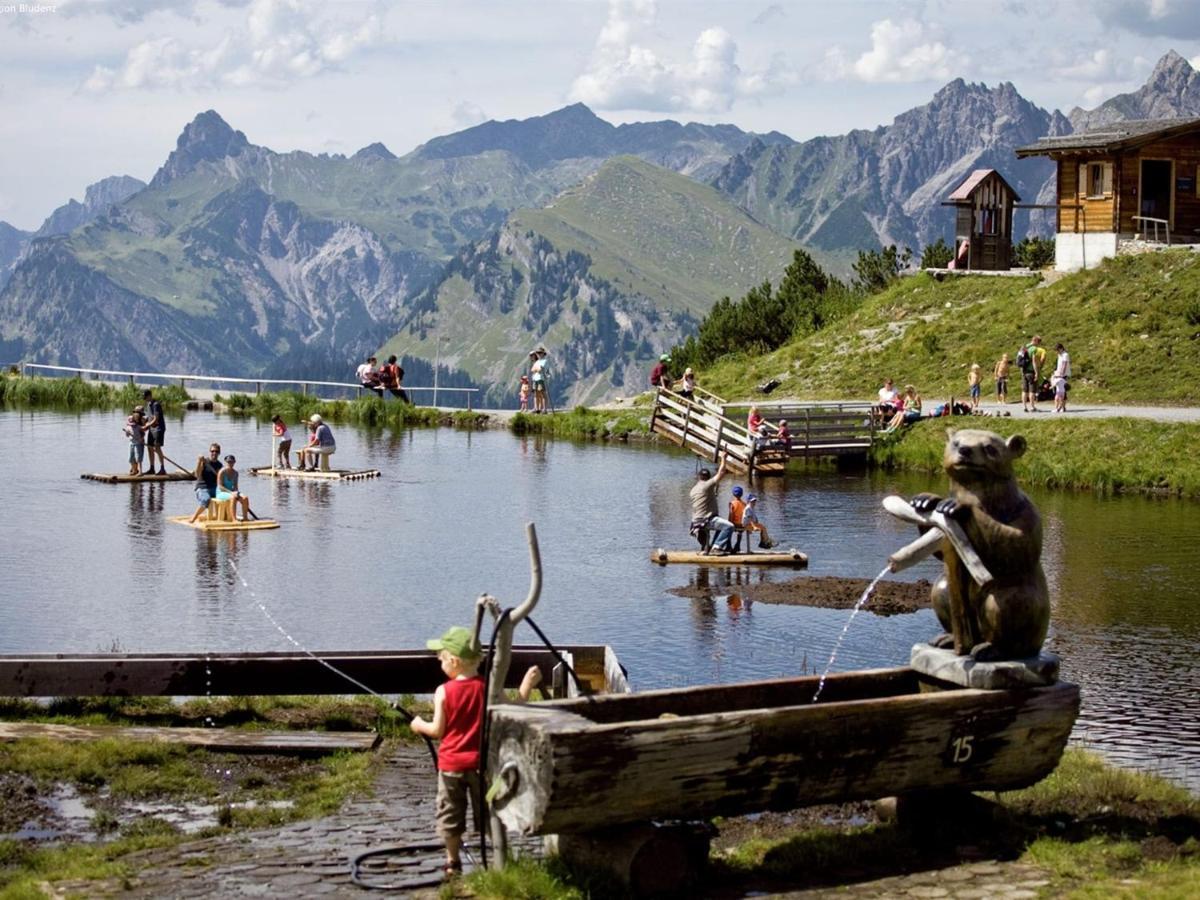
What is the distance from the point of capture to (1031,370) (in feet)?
193

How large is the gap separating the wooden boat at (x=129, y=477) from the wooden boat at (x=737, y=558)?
19026 millimetres

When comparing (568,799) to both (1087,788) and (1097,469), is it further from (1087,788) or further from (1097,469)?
(1097,469)

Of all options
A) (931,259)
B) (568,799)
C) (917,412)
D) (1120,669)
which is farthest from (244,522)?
(931,259)

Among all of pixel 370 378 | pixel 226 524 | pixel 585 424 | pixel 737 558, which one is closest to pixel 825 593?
pixel 737 558

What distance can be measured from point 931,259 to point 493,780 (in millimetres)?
73927

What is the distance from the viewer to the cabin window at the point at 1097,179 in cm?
7169

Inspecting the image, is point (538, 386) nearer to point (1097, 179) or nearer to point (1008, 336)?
point (1008, 336)

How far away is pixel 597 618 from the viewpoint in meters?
29.9

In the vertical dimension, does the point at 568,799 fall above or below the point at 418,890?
above

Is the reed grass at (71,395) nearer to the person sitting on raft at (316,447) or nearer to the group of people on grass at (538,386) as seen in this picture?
the group of people on grass at (538,386)

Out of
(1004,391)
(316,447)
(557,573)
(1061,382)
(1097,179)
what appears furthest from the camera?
(1097,179)

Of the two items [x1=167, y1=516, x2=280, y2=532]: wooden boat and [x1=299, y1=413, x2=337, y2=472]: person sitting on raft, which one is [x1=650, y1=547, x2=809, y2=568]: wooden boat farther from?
[x1=299, y1=413, x2=337, y2=472]: person sitting on raft

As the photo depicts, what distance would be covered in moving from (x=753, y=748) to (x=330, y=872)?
349 centimetres

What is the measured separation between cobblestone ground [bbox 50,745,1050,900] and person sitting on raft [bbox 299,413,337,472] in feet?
119
